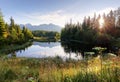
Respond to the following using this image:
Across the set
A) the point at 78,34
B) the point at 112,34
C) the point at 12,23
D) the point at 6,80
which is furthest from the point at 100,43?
the point at 6,80

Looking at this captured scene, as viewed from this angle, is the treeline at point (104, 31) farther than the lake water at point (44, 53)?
Yes

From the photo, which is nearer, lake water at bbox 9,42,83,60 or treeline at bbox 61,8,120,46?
lake water at bbox 9,42,83,60

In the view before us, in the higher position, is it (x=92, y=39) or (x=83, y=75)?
(x=83, y=75)

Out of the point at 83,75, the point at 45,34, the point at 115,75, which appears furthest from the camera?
the point at 45,34

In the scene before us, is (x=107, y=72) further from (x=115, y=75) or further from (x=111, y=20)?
(x=111, y=20)

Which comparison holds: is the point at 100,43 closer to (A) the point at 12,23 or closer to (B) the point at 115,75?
(A) the point at 12,23

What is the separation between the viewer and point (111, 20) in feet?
222

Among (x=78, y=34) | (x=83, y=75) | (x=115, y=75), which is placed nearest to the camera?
(x=115, y=75)

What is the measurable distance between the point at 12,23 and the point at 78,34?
3059 cm

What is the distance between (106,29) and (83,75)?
62.6m

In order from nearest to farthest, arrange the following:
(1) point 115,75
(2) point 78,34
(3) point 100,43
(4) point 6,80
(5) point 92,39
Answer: (1) point 115,75, (4) point 6,80, (3) point 100,43, (5) point 92,39, (2) point 78,34

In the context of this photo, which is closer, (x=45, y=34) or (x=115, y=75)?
(x=115, y=75)

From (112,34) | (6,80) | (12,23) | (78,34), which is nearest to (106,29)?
(112,34)

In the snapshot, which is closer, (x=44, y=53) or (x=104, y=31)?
(x=44, y=53)
